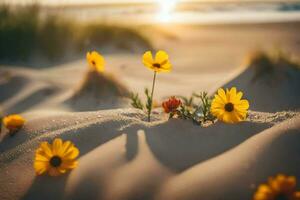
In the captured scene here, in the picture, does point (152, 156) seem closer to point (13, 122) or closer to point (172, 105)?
point (172, 105)

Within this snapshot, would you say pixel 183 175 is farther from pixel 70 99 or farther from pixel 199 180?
pixel 70 99

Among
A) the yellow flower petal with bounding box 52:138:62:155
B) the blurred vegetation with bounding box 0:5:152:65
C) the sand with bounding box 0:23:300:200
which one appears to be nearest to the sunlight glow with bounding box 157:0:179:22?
the blurred vegetation with bounding box 0:5:152:65

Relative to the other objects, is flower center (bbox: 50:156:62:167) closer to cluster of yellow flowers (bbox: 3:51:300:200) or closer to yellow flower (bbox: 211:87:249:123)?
cluster of yellow flowers (bbox: 3:51:300:200)

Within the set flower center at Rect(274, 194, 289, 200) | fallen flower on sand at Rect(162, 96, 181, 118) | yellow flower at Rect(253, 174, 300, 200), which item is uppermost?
fallen flower on sand at Rect(162, 96, 181, 118)

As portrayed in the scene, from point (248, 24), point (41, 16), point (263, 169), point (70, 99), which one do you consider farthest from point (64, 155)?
point (248, 24)

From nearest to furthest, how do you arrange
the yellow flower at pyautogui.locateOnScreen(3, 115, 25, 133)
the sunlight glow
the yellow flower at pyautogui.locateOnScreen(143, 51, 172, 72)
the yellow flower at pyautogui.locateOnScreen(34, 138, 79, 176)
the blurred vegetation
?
the yellow flower at pyautogui.locateOnScreen(34, 138, 79, 176)
the yellow flower at pyautogui.locateOnScreen(143, 51, 172, 72)
the yellow flower at pyautogui.locateOnScreen(3, 115, 25, 133)
the blurred vegetation
the sunlight glow

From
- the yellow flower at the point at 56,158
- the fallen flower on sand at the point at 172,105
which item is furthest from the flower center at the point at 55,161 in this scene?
the fallen flower on sand at the point at 172,105
